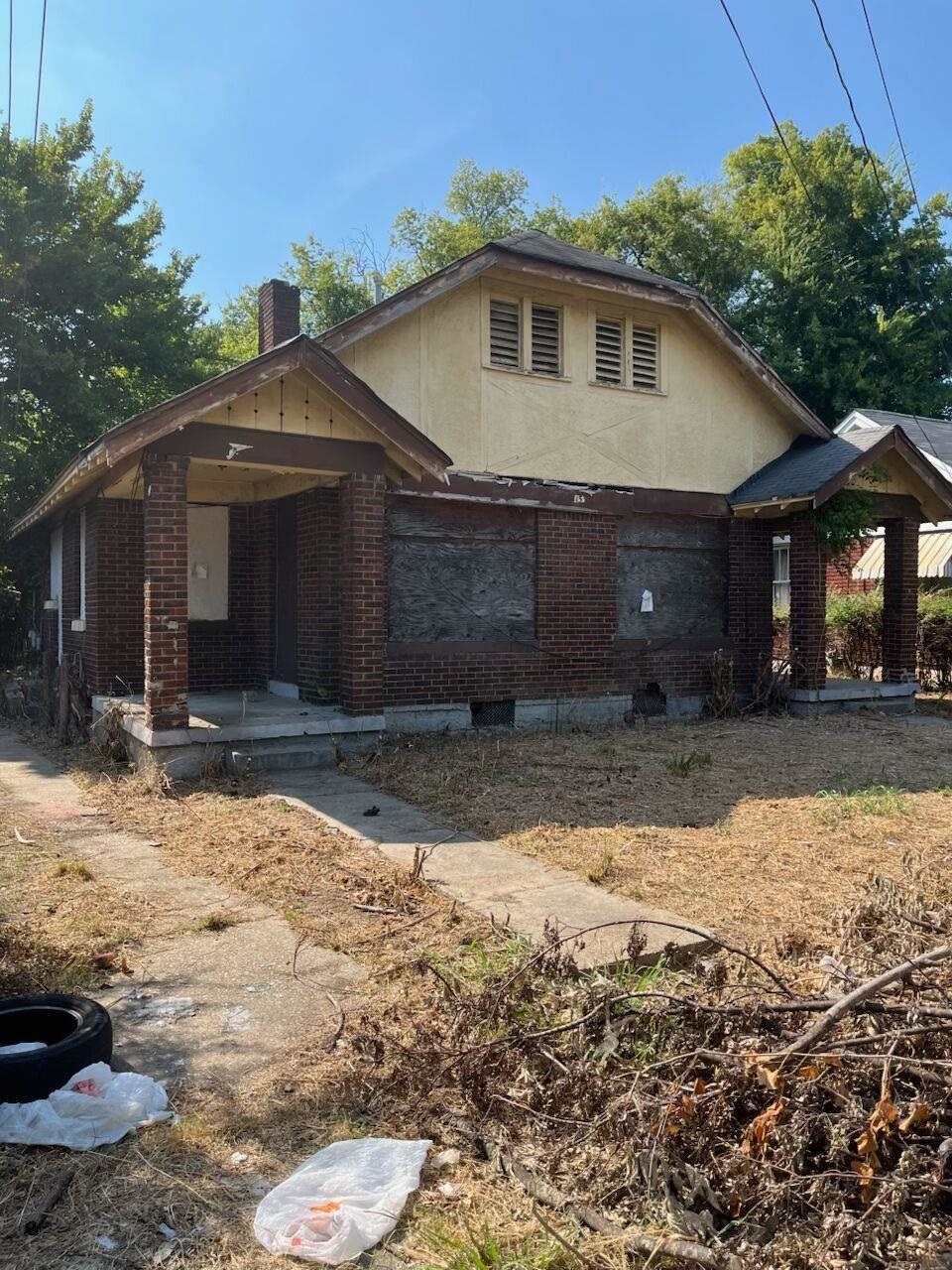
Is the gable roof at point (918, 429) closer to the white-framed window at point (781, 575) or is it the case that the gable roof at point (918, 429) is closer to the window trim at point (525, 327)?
the white-framed window at point (781, 575)

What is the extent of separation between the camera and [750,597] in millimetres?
13594

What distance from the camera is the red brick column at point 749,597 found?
13492 mm

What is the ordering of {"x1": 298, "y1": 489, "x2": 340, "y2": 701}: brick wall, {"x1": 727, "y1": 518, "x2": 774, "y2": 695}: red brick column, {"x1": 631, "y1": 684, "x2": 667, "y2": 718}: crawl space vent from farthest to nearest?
{"x1": 727, "y1": 518, "x2": 774, "y2": 695}: red brick column → {"x1": 631, "y1": 684, "x2": 667, "y2": 718}: crawl space vent → {"x1": 298, "y1": 489, "x2": 340, "y2": 701}: brick wall

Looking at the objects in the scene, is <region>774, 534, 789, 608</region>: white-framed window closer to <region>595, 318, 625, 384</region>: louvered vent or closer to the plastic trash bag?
<region>595, 318, 625, 384</region>: louvered vent

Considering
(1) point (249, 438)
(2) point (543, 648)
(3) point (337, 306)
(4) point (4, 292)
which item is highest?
(3) point (337, 306)

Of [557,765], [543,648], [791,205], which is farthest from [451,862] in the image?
[791,205]

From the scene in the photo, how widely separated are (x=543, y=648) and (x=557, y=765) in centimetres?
282

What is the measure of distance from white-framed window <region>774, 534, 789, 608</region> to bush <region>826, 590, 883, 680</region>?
4.07 metres

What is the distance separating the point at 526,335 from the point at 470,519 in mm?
2414

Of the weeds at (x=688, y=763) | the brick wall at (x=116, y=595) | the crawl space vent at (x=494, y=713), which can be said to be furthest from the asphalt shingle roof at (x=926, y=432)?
the brick wall at (x=116, y=595)

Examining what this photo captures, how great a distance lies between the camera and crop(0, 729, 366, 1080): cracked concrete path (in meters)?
3.76

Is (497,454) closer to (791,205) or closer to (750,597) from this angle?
(750,597)

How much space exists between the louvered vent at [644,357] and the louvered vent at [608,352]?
0.64ft

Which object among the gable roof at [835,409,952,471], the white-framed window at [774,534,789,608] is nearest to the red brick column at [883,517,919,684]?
the gable roof at [835,409,952,471]
